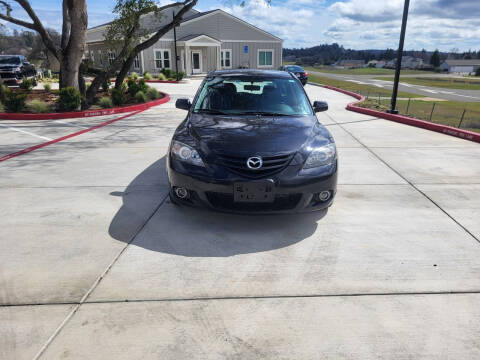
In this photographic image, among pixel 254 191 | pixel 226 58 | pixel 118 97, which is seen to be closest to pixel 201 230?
pixel 254 191

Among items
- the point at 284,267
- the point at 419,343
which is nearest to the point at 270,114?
the point at 284,267

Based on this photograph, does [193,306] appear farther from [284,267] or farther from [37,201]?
[37,201]

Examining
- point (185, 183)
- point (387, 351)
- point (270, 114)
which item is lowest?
point (387, 351)

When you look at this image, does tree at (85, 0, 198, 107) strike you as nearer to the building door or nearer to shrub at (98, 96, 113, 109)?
shrub at (98, 96, 113, 109)

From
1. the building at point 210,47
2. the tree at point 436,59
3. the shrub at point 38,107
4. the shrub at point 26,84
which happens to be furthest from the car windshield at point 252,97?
the tree at point 436,59

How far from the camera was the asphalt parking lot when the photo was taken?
247cm

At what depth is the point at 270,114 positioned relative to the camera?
15.8ft

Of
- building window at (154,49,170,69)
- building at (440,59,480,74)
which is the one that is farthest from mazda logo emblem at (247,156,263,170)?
building at (440,59,480,74)

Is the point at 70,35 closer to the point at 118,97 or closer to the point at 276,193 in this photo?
the point at 118,97

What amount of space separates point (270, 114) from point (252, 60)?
3667cm

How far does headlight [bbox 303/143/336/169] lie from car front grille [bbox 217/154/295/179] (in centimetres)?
24

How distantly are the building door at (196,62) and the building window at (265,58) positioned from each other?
6526 millimetres

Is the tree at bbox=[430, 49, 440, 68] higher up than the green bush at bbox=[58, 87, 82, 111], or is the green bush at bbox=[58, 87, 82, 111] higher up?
the tree at bbox=[430, 49, 440, 68]

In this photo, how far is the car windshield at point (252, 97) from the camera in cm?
498
